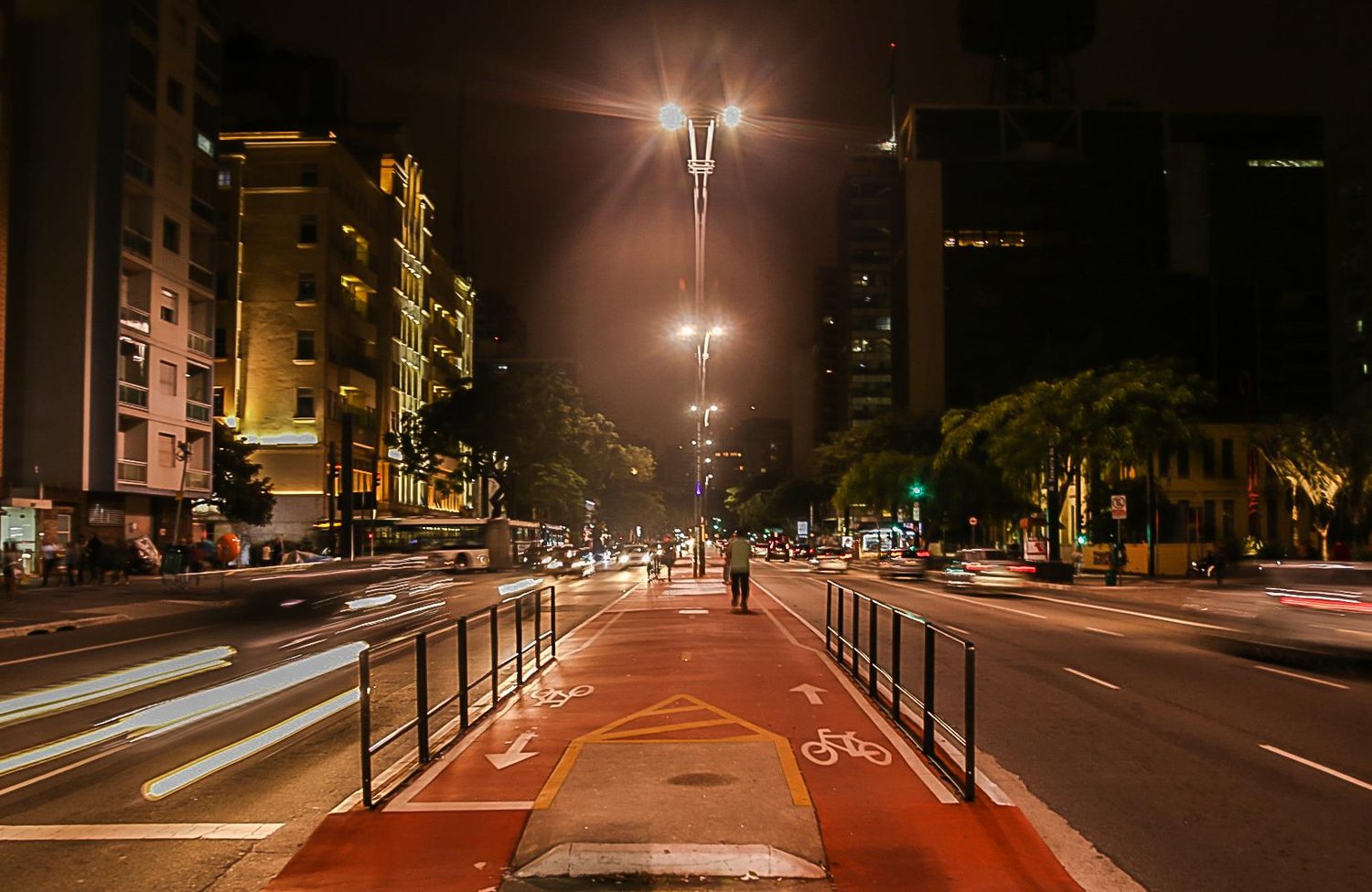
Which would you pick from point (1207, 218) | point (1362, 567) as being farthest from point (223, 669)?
point (1207, 218)

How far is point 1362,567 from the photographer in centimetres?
1574

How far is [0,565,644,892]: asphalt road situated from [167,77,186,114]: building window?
110 ft

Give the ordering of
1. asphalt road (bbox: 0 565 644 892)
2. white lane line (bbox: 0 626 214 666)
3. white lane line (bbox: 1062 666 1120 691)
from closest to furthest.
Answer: asphalt road (bbox: 0 565 644 892) → white lane line (bbox: 1062 666 1120 691) → white lane line (bbox: 0 626 214 666)

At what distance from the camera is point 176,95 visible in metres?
50.2

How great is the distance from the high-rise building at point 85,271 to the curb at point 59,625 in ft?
52.1

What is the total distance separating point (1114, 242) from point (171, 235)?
8492 centimetres

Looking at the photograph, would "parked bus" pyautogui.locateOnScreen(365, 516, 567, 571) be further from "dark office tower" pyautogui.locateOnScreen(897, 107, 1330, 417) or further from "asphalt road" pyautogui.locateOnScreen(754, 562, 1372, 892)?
"dark office tower" pyautogui.locateOnScreen(897, 107, 1330, 417)

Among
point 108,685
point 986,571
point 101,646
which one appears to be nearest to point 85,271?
point 101,646

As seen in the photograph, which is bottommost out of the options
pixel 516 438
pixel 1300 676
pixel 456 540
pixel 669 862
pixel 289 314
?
pixel 1300 676

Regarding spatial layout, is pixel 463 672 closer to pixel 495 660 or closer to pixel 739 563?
pixel 495 660

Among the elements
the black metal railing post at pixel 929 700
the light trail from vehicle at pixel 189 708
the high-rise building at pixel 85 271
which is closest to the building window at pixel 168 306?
the high-rise building at pixel 85 271

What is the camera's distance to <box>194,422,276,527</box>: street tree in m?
60.6

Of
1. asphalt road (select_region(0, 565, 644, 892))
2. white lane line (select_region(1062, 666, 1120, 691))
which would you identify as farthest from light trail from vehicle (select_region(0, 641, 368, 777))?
white lane line (select_region(1062, 666, 1120, 691))

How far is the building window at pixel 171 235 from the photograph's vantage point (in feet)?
160
